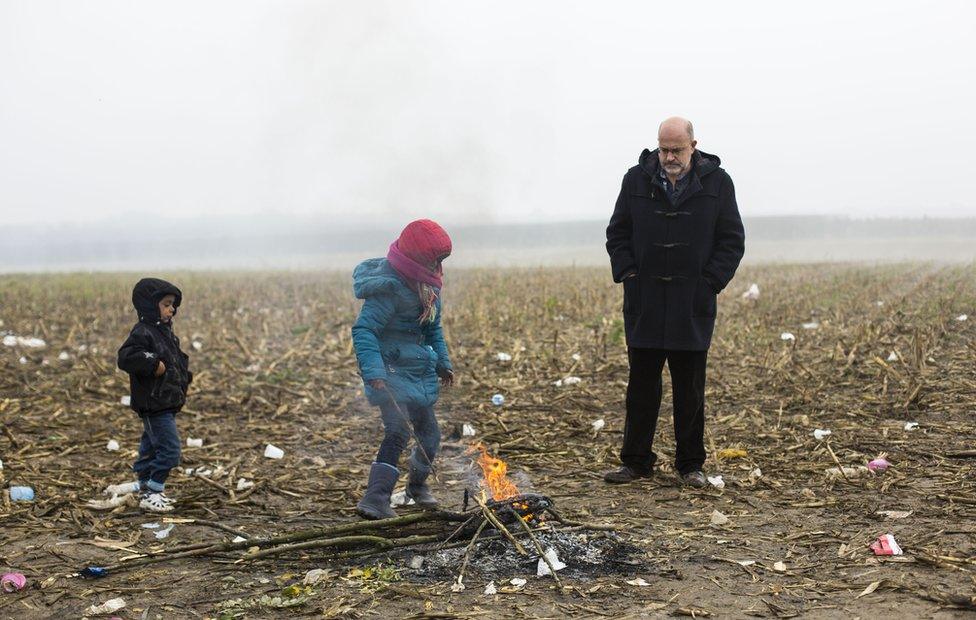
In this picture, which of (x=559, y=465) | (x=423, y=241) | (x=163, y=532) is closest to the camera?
(x=423, y=241)

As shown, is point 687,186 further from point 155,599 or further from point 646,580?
point 155,599

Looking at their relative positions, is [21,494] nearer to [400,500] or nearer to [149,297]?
[149,297]

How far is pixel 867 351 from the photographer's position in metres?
10.4

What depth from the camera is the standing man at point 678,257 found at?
630cm

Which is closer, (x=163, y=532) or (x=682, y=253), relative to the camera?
(x=163, y=532)

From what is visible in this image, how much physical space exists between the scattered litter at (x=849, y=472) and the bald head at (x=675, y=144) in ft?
8.09

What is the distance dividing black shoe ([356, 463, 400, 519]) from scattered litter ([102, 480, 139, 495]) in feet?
7.11

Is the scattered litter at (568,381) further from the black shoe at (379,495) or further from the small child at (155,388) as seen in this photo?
the small child at (155,388)

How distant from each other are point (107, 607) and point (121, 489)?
252 cm

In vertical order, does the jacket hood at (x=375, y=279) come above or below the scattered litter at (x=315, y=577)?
above

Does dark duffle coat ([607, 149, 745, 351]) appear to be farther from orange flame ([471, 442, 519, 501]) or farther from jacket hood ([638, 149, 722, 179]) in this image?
orange flame ([471, 442, 519, 501])

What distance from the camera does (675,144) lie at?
6168mm

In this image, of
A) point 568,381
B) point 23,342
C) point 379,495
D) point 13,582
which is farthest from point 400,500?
point 23,342

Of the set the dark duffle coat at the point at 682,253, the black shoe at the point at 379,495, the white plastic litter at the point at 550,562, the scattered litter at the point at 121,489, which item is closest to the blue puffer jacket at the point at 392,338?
the black shoe at the point at 379,495
